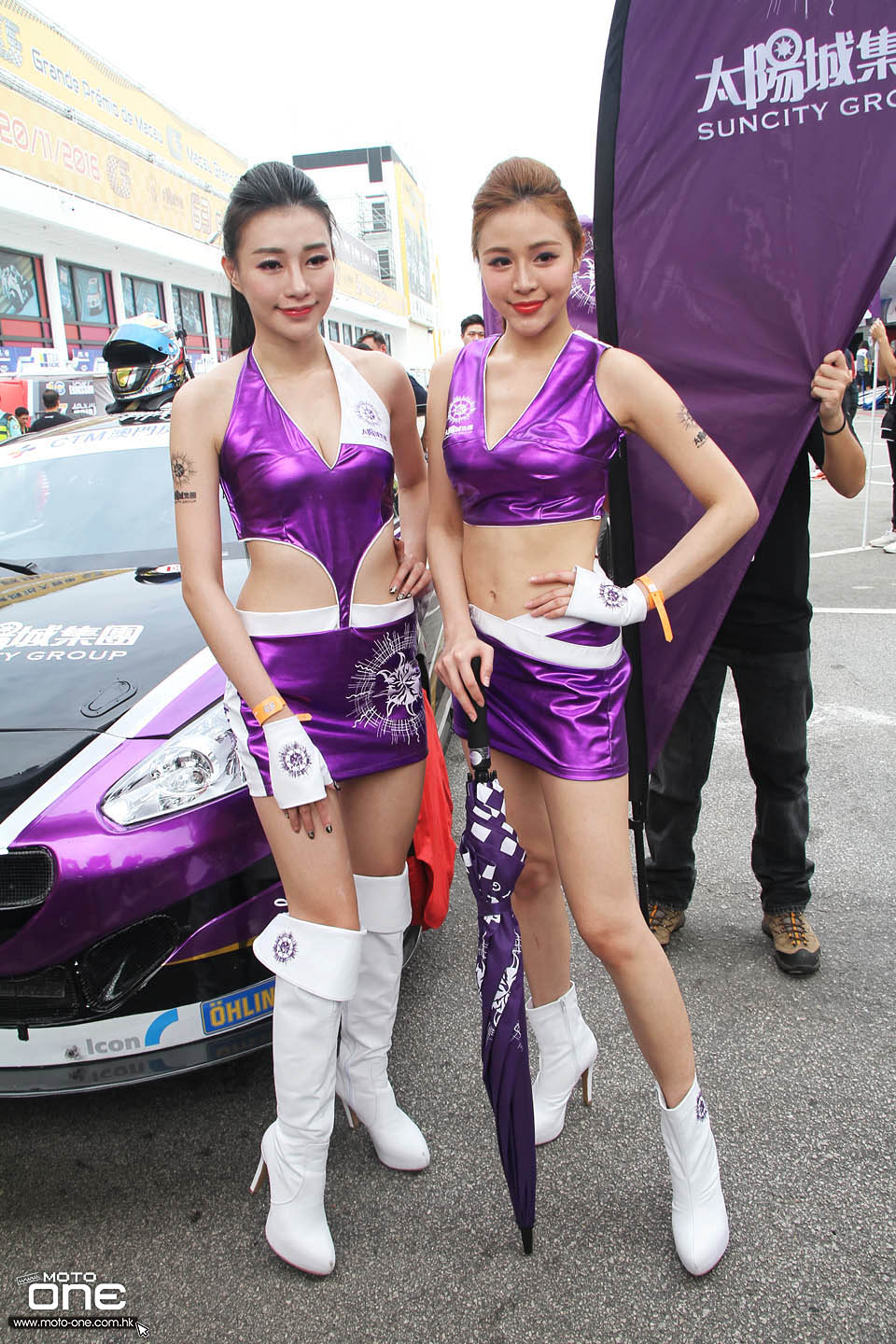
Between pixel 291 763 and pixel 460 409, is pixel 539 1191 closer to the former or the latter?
pixel 291 763

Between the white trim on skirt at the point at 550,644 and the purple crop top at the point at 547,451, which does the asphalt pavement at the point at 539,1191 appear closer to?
the white trim on skirt at the point at 550,644

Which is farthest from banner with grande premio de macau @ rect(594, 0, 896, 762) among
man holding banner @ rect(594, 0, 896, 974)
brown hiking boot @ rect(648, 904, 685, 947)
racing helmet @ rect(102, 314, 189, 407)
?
racing helmet @ rect(102, 314, 189, 407)

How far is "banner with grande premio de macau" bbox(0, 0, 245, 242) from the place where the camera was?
17.0m

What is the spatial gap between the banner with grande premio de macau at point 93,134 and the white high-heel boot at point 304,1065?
602 inches

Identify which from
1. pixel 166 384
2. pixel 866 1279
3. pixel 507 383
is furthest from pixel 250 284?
pixel 166 384

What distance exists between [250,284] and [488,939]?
131 centimetres

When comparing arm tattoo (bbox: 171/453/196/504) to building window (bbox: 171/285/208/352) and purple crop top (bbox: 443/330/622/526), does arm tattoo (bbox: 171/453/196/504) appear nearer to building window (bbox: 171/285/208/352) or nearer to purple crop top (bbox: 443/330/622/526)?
purple crop top (bbox: 443/330/622/526)

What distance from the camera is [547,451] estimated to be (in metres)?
1.82

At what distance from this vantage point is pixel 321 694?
1.90 metres

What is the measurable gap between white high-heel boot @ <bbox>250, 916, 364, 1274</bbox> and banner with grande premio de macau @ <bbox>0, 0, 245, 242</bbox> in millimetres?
15292

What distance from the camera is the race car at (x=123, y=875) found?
196 centimetres

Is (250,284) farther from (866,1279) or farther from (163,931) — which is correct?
(866,1279)

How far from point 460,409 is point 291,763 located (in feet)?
2.51

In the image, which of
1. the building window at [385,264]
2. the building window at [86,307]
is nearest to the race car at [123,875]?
the building window at [86,307]
